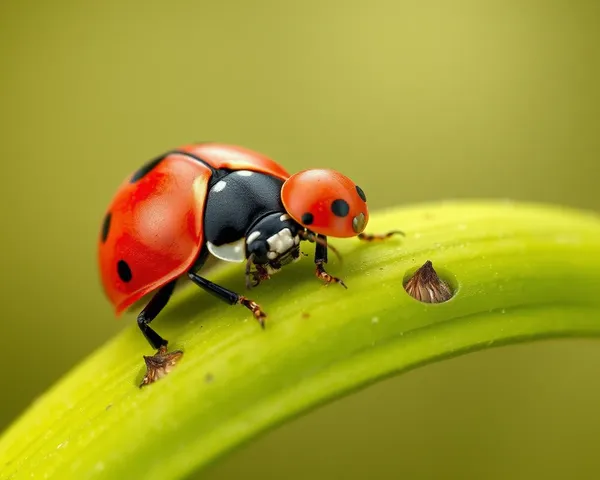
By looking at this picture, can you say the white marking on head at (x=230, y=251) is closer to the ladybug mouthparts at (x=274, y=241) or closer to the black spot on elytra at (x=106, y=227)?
the ladybug mouthparts at (x=274, y=241)

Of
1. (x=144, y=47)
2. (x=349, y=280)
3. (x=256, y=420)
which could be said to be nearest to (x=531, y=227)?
(x=349, y=280)

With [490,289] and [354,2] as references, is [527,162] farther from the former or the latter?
[490,289]

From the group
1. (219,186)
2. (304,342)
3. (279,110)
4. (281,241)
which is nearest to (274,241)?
(281,241)

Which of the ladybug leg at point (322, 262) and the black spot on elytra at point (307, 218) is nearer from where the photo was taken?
the ladybug leg at point (322, 262)

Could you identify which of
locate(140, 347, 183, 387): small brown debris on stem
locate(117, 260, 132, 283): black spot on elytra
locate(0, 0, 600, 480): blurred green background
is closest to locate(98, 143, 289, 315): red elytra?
locate(117, 260, 132, 283): black spot on elytra

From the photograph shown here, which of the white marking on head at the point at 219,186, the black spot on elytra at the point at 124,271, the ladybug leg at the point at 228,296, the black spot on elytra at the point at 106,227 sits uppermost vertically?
the white marking on head at the point at 219,186

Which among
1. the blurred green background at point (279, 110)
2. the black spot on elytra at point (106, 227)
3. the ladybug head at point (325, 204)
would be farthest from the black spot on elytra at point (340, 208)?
the blurred green background at point (279, 110)
